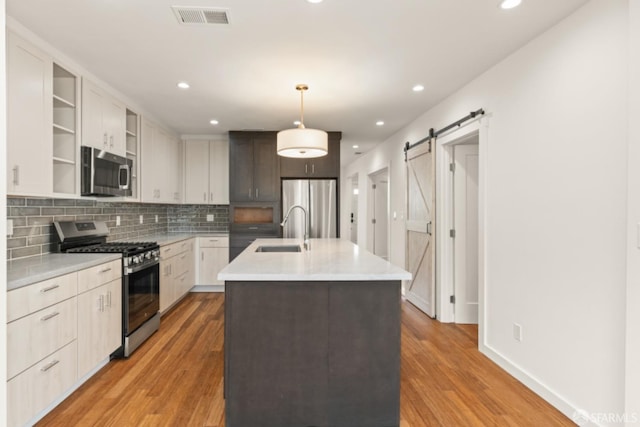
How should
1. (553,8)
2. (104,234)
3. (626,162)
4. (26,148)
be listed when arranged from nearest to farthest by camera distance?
(626,162) < (553,8) < (26,148) < (104,234)

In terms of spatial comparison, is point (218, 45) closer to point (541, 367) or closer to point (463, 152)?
point (463, 152)

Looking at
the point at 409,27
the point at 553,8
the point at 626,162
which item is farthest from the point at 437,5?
the point at 626,162

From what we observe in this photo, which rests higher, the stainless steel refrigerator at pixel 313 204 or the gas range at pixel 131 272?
the stainless steel refrigerator at pixel 313 204

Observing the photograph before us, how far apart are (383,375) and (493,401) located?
3.05 feet

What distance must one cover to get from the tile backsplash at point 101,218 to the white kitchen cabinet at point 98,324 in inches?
25.0

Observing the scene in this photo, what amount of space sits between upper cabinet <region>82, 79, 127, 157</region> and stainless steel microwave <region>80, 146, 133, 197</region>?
106mm

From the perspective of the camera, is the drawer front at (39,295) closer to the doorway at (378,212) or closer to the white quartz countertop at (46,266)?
the white quartz countertop at (46,266)

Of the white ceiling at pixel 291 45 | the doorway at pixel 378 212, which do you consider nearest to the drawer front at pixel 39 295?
the white ceiling at pixel 291 45

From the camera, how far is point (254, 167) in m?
5.50

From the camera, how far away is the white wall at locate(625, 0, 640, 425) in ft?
5.74

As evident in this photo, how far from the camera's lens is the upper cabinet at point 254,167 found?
5.48m

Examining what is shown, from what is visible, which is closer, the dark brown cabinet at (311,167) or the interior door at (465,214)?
the interior door at (465,214)

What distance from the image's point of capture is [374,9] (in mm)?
2180

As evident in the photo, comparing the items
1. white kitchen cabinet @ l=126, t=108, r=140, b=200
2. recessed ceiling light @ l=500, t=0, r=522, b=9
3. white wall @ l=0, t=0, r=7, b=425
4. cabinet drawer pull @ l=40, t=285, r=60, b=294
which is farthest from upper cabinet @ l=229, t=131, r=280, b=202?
white wall @ l=0, t=0, r=7, b=425
